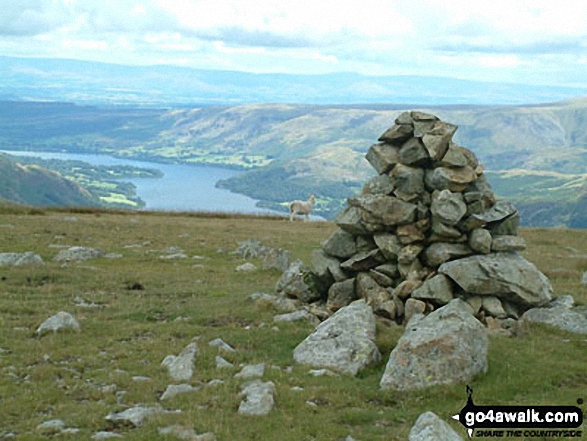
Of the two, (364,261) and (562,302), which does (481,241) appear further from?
(364,261)

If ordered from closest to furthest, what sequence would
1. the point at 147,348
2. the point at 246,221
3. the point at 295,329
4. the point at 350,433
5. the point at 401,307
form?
1. the point at 350,433
2. the point at 147,348
3. the point at 295,329
4. the point at 401,307
5. the point at 246,221

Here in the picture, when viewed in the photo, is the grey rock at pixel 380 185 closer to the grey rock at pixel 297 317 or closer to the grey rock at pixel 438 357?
the grey rock at pixel 297 317

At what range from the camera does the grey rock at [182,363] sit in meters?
17.5

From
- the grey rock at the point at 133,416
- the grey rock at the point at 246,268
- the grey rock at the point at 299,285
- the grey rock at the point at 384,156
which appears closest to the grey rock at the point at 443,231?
the grey rock at the point at 384,156

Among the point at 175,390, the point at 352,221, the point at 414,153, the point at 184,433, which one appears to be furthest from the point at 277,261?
the point at 184,433

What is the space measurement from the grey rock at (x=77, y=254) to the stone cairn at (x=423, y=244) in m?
16.5

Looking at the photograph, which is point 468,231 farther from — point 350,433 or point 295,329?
point 350,433

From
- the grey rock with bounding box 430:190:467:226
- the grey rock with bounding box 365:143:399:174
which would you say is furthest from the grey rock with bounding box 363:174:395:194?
the grey rock with bounding box 430:190:467:226

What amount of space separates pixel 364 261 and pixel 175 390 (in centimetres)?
1217

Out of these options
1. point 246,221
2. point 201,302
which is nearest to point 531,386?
point 201,302

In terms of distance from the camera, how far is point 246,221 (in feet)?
223

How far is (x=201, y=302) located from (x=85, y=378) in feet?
34.6

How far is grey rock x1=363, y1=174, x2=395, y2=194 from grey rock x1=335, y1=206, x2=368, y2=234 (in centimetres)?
108

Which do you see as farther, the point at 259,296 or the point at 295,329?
the point at 259,296
